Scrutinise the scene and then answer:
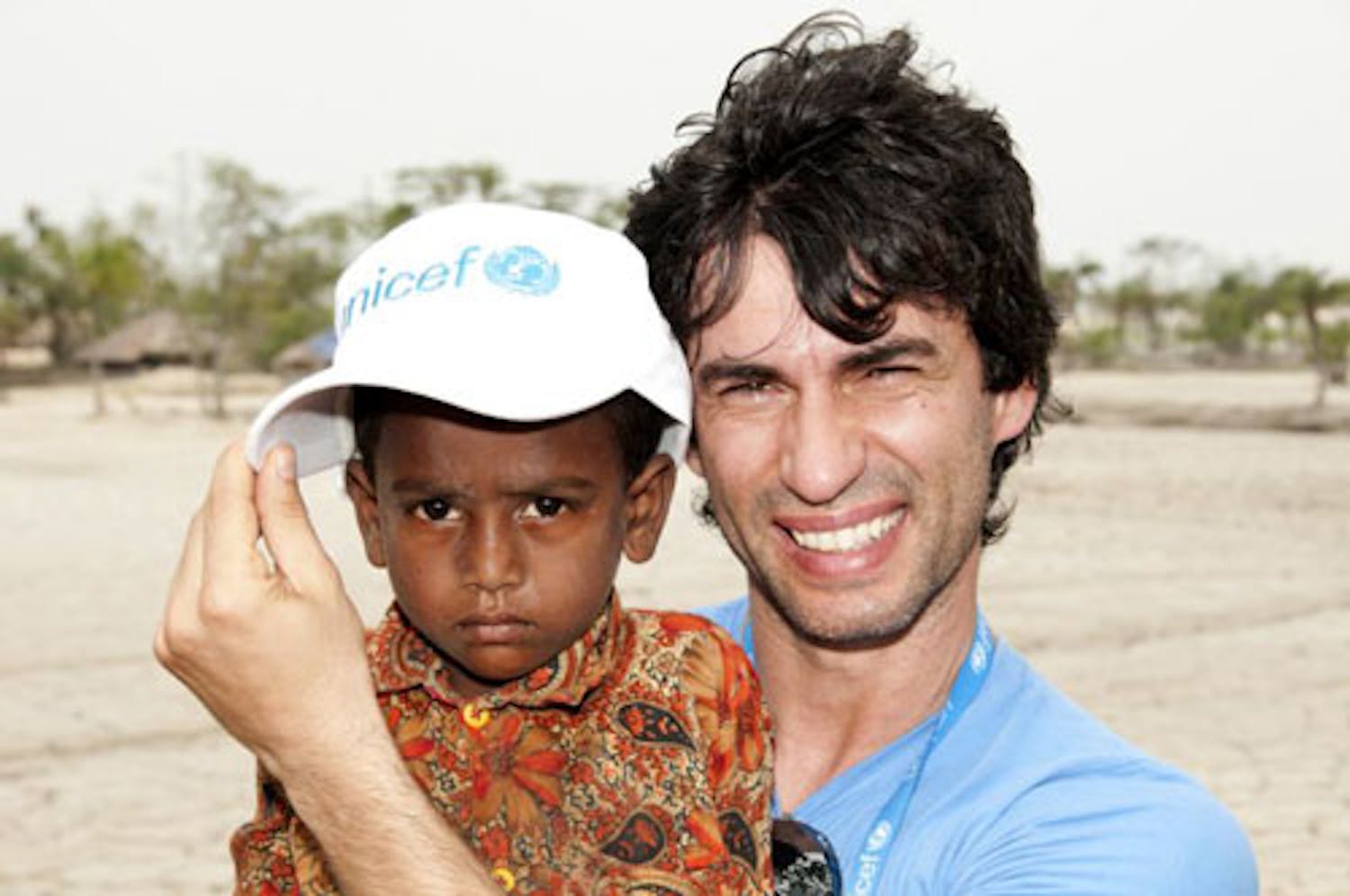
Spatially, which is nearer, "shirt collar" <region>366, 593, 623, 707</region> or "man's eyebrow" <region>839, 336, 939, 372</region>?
"shirt collar" <region>366, 593, 623, 707</region>

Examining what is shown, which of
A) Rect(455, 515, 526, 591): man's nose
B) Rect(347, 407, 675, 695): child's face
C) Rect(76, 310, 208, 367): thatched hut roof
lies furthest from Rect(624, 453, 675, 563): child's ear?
Rect(76, 310, 208, 367): thatched hut roof

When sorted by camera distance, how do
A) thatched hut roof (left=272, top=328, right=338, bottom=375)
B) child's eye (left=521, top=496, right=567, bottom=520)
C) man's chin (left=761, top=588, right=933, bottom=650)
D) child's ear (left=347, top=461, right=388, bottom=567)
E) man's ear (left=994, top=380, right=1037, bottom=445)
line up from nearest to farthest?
child's eye (left=521, top=496, right=567, bottom=520), child's ear (left=347, top=461, right=388, bottom=567), man's chin (left=761, top=588, right=933, bottom=650), man's ear (left=994, top=380, right=1037, bottom=445), thatched hut roof (left=272, top=328, right=338, bottom=375)

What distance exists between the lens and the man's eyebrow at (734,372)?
7.63 feet

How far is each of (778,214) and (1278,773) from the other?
6.42 metres

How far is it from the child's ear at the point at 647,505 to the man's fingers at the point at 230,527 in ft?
1.89

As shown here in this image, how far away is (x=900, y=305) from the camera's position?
238 cm

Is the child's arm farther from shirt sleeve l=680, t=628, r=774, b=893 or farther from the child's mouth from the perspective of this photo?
the child's mouth

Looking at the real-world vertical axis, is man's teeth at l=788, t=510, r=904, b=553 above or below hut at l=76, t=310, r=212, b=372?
above

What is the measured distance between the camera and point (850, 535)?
2.38 m

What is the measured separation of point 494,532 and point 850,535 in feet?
2.08

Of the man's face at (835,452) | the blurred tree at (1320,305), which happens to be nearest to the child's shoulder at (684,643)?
the man's face at (835,452)

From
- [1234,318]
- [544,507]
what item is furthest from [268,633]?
[1234,318]

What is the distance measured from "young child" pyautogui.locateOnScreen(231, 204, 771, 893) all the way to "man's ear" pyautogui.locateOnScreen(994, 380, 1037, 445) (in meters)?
0.76

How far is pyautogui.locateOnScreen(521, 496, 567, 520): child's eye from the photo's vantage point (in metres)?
2.03
